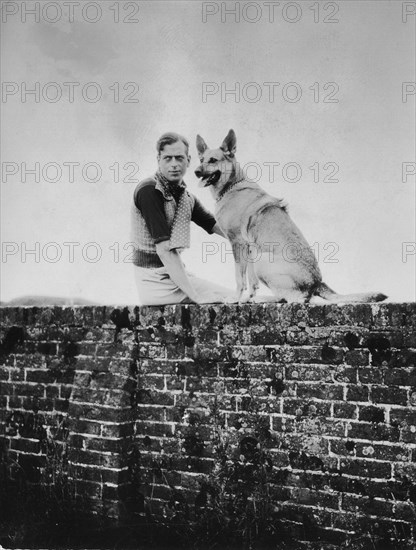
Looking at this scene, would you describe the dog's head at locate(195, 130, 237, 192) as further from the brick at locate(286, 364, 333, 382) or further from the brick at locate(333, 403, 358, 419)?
the brick at locate(333, 403, 358, 419)

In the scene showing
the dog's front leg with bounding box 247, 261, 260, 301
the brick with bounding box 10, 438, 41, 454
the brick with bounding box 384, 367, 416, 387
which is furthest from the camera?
the dog's front leg with bounding box 247, 261, 260, 301

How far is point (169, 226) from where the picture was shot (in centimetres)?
353

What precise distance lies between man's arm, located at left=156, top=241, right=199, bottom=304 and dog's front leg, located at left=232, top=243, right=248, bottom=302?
0.48m

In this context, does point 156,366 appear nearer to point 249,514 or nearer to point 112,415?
point 112,415

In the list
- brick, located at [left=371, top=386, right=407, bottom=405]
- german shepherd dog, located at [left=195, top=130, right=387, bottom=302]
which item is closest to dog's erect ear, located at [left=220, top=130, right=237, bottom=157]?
german shepherd dog, located at [left=195, top=130, right=387, bottom=302]

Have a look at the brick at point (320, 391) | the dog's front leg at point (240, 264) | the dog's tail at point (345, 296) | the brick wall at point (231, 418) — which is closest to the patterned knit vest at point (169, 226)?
the dog's front leg at point (240, 264)

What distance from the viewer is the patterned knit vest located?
11.6 ft

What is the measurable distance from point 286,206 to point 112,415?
1.88 metres

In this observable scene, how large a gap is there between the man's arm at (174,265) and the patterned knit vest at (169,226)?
49mm

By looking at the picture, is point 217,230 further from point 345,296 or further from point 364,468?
point 364,468

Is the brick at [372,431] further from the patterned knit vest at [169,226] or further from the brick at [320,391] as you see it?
the patterned knit vest at [169,226]

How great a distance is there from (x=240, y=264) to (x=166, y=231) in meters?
0.66

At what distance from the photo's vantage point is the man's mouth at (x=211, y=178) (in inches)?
150

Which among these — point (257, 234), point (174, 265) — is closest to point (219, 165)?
point (257, 234)
